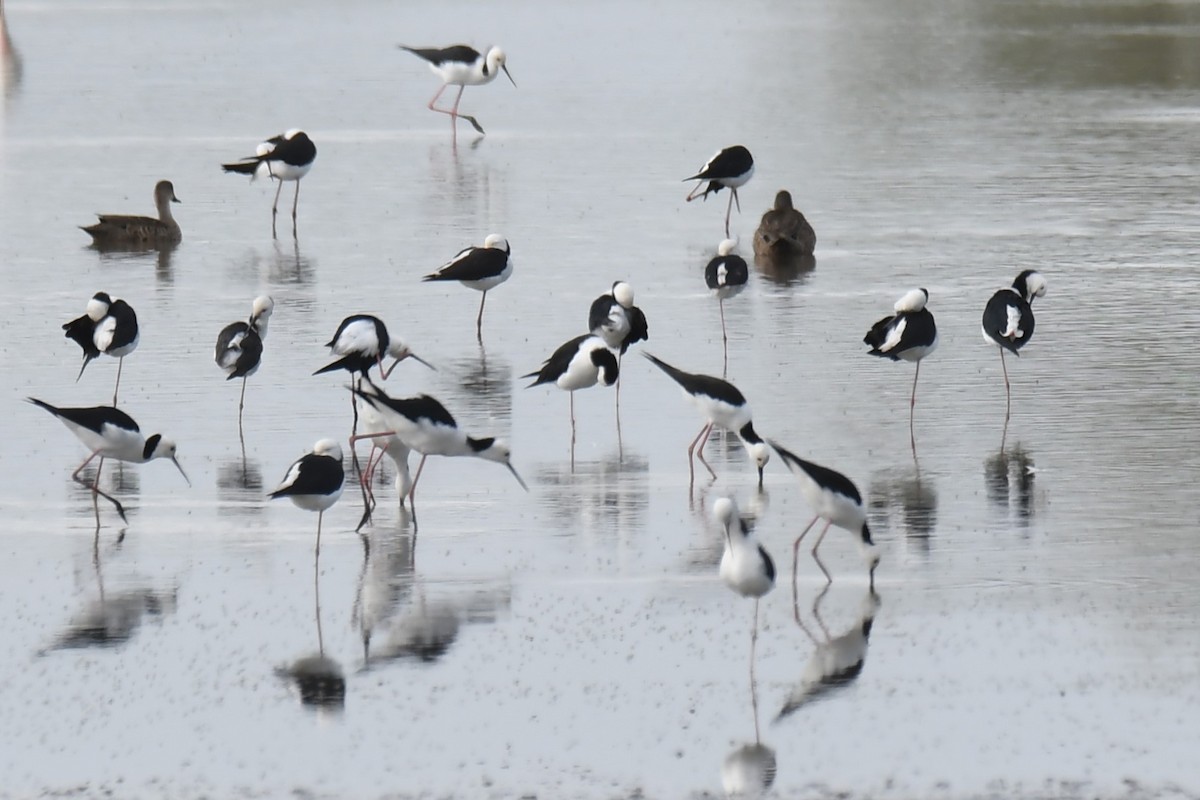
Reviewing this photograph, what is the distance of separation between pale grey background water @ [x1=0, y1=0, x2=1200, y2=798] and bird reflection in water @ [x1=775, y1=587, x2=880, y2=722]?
105mm

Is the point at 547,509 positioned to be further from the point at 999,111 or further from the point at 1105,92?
the point at 1105,92

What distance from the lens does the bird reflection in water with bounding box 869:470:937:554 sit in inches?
499

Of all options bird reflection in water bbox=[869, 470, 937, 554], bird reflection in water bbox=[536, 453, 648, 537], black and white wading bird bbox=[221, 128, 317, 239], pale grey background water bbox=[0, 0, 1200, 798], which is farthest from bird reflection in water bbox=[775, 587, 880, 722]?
black and white wading bird bbox=[221, 128, 317, 239]

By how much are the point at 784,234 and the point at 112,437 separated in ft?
33.9

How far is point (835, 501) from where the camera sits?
38.0 feet

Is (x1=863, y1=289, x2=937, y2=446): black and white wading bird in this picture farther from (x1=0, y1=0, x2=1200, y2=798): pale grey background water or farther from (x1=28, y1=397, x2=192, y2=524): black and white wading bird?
(x1=28, y1=397, x2=192, y2=524): black and white wading bird

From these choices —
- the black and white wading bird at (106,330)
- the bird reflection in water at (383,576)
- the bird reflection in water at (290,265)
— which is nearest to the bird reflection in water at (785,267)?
the bird reflection in water at (290,265)

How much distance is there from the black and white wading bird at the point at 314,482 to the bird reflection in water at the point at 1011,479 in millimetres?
4014

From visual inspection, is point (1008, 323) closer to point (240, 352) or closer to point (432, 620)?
point (240, 352)

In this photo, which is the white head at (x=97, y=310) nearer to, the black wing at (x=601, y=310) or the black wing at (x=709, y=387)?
the black wing at (x=601, y=310)

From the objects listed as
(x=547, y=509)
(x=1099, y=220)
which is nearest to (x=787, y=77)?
(x=1099, y=220)

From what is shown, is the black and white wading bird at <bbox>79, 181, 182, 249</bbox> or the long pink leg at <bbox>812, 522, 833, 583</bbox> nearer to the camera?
the long pink leg at <bbox>812, 522, 833, 583</bbox>

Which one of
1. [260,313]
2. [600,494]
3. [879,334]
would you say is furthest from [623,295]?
[600,494]

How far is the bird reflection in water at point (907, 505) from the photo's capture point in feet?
41.6
